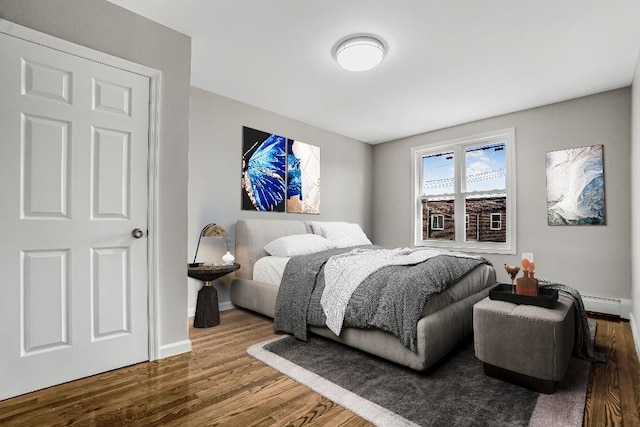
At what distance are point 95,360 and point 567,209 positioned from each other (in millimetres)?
4867

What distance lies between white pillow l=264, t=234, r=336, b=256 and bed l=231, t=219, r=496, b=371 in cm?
11

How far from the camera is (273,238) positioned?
3820mm

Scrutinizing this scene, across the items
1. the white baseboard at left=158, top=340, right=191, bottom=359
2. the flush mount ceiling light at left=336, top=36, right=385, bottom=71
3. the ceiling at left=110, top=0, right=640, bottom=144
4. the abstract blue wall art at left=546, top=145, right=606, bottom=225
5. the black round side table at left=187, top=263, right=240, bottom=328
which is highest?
the ceiling at left=110, top=0, right=640, bottom=144

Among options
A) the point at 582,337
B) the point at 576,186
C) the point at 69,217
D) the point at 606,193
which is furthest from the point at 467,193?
the point at 69,217

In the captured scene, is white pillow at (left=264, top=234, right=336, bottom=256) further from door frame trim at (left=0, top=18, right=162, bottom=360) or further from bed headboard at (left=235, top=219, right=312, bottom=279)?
door frame trim at (left=0, top=18, right=162, bottom=360)

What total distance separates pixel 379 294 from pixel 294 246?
1.52 meters

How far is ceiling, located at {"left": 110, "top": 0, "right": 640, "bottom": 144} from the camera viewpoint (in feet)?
7.37

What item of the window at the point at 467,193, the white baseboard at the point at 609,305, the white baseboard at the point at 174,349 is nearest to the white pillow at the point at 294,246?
the white baseboard at the point at 174,349

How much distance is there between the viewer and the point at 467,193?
480 cm

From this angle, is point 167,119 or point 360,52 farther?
point 360,52

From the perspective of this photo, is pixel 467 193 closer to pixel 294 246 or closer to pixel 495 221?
pixel 495 221

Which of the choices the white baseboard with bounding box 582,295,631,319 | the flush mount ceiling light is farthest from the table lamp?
the white baseboard with bounding box 582,295,631,319

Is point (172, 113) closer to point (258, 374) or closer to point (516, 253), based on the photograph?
point (258, 374)

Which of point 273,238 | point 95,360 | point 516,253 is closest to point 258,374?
point 95,360
